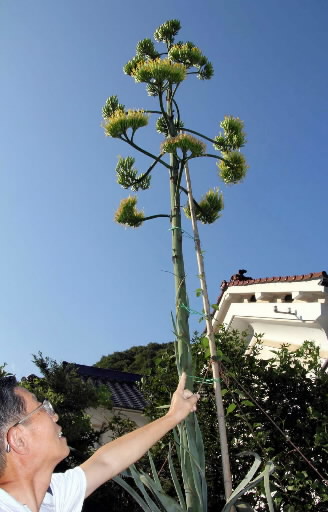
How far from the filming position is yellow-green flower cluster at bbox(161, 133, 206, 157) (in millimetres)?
3418

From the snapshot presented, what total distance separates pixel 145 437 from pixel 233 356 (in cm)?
314

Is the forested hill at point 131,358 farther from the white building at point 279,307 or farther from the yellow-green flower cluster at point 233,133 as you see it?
the yellow-green flower cluster at point 233,133

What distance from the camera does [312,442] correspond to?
12.2 ft

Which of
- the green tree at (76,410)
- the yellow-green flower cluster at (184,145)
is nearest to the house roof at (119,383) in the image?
the green tree at (76,410)

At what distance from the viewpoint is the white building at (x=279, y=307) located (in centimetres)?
465

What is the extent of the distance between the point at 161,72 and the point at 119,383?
6.43 meters

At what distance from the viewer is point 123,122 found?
3.64 meters

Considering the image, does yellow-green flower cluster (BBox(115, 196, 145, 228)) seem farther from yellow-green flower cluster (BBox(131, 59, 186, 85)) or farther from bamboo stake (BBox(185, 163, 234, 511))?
yellow-green flower cluster (BBox(131, 59, 186, 85))

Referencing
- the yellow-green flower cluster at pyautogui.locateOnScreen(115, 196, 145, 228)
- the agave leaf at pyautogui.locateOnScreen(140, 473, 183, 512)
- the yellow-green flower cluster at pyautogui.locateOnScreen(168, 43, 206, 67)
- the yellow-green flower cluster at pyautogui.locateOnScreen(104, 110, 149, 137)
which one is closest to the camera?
the agave leaf at pyautogui.locateOnScreen(140, 473, 183, 512)

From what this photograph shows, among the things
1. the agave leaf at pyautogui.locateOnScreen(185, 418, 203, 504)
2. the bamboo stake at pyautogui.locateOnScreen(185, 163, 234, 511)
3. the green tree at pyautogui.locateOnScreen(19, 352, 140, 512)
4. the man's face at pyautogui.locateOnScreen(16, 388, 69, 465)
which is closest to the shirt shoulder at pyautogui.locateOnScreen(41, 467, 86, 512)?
the man's face at pyautogui.locateOnScreen(16, 388, 69, 465)

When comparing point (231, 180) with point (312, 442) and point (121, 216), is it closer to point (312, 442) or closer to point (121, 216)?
point (121, 216)

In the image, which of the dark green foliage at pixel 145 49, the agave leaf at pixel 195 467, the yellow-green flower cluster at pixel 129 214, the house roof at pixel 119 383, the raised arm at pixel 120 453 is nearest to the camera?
the raised arm at pixel 120 453

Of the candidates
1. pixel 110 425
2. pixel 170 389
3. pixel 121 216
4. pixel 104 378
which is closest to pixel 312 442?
pixel 170 389

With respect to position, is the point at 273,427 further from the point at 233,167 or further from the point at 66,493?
the point at 66,493
